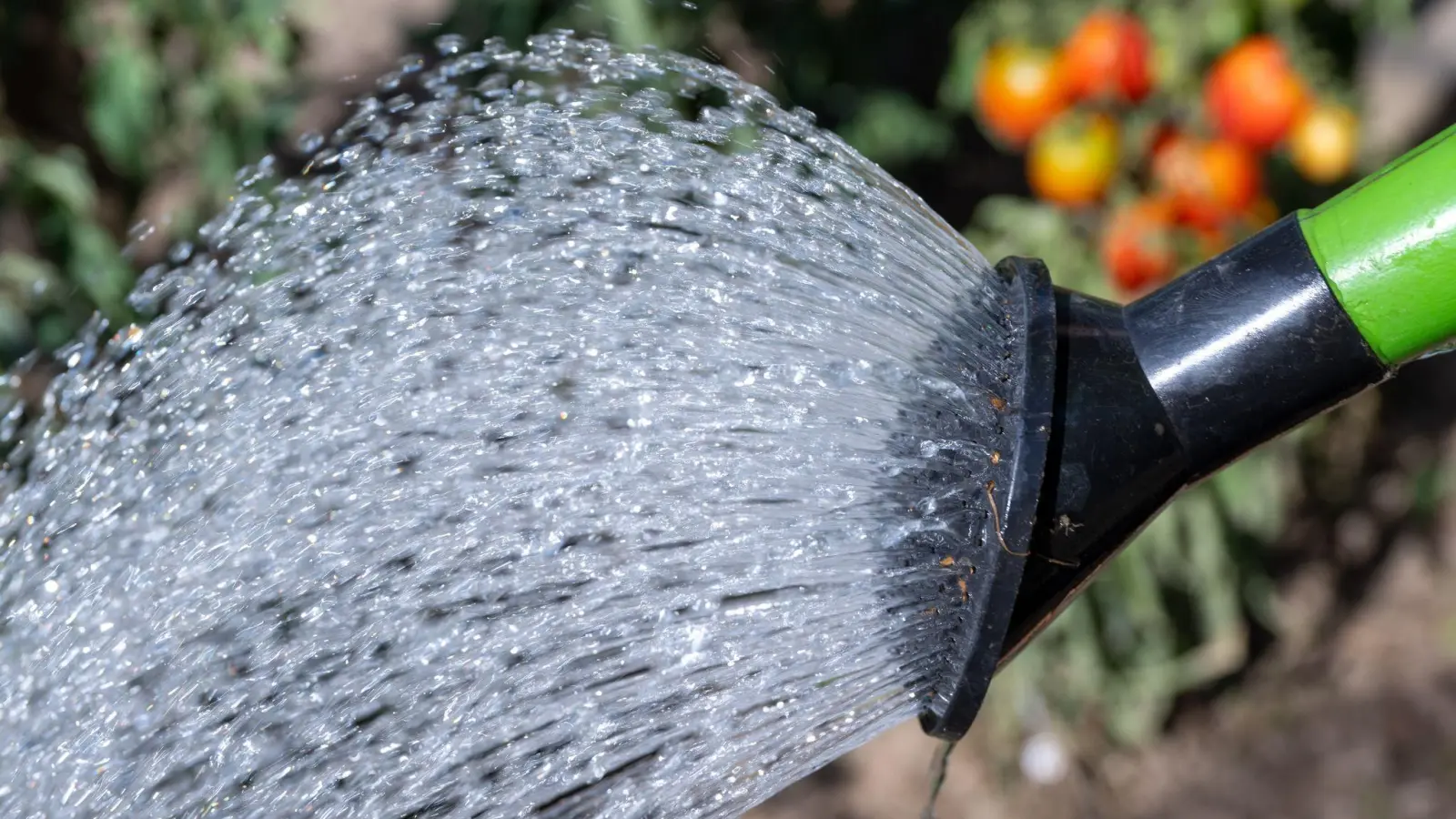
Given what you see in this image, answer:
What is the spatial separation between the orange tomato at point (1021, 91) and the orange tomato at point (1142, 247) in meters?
0.17

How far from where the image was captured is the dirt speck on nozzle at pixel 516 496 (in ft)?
2.68

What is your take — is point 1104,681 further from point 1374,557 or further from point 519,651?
point 519,651

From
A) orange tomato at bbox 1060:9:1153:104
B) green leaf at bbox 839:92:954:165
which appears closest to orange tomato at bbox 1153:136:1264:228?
orange tomato at bbox 1060:9:1153:104

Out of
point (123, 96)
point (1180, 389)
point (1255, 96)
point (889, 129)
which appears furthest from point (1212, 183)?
point (123, 96)

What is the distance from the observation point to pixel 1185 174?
1.77 meters

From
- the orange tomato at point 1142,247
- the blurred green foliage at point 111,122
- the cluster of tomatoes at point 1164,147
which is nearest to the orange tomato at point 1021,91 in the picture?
the cluster of tomatoes at point 1164,147

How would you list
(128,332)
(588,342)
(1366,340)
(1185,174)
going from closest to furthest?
(1366,340) → (588,342) → (128,332) → (1185,174)

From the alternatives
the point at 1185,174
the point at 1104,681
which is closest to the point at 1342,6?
the point at 1185,174

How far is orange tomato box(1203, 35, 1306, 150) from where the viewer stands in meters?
1.75

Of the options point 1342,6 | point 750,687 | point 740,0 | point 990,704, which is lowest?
point 990,704

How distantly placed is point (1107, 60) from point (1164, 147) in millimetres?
183

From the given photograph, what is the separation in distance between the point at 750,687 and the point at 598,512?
0.15m

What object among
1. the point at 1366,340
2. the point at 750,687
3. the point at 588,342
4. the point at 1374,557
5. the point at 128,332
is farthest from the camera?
the point at 1374,557

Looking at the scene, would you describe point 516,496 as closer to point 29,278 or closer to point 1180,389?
point 1180,389
